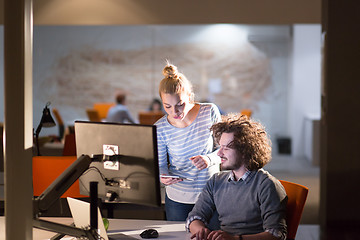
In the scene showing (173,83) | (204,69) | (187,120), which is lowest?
(187,120)

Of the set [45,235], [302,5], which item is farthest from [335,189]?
[45,235]

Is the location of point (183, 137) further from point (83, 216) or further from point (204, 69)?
point (204, 69)

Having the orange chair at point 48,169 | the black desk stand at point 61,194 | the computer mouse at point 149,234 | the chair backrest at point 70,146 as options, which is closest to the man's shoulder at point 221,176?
the computer mouse at point 149,234

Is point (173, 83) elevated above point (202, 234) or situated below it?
above

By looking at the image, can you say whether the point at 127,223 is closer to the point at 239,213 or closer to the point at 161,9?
the point at 239,213

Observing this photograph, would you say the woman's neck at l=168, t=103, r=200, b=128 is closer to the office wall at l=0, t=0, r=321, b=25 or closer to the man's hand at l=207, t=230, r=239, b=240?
the man's hand at l=207, t=230, r=239, b=240

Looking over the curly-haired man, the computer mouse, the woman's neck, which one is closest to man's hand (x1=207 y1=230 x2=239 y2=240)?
the curly-haired man

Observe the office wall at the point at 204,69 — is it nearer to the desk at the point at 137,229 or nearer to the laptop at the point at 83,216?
the desk at the point at 137,229

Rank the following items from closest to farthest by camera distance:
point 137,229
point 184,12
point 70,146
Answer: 1. point 137,229
2. point 70,146
3. point 184,12

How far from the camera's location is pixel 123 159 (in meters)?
2.16

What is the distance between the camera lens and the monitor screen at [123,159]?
2111mm

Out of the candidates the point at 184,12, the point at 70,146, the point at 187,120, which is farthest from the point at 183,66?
the point at 187,120

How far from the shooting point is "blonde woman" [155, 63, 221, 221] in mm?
2830

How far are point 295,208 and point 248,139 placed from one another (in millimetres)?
398
